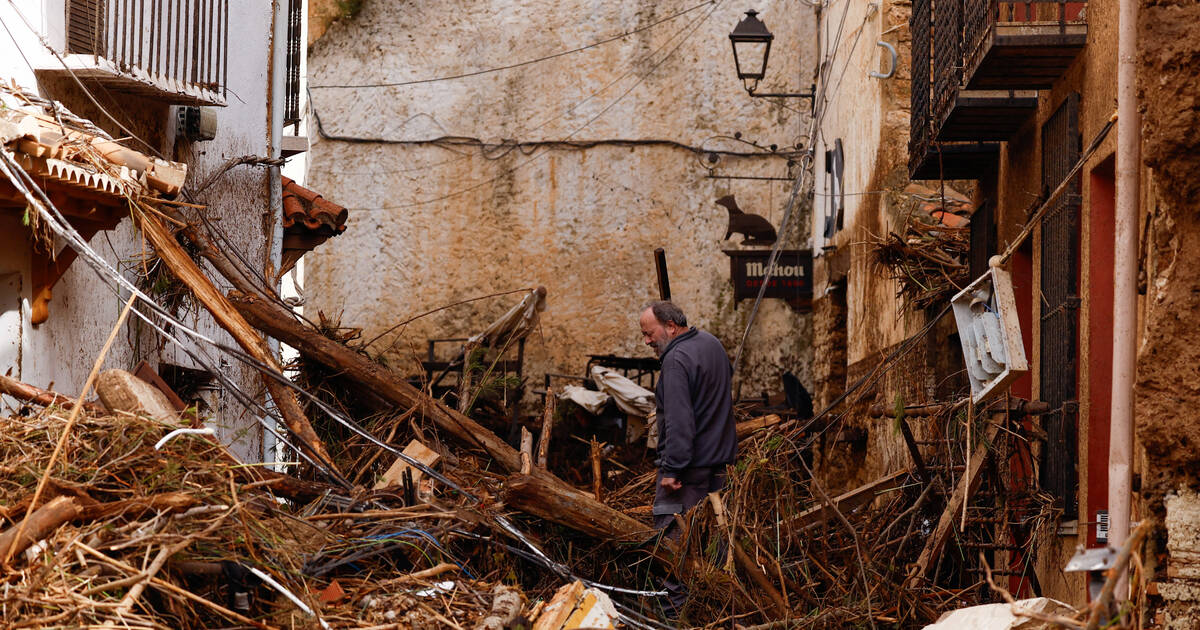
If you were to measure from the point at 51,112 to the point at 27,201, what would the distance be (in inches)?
23.2

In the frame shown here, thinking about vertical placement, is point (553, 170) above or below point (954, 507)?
above

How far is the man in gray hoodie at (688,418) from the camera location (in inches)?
285

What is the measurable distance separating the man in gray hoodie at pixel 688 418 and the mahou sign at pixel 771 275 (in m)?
9.50

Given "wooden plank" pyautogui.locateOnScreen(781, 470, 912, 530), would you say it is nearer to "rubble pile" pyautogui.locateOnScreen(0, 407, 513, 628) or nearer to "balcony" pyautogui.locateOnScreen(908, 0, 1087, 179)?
"rubble pile" pyautogui.locateOnScreen(0, 407, 513, 628)

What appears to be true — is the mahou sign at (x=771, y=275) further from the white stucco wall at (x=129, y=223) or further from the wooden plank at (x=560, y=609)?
the wooden plank at (x=560, y=609)

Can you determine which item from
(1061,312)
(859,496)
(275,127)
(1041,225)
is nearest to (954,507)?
(859,496)

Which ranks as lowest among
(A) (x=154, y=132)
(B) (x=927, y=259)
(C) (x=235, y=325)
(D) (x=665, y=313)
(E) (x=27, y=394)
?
(E) (x=27, y=394)

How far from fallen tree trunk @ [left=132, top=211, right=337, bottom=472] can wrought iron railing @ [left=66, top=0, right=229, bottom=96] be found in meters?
1.00

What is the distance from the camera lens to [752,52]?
56.9 ft

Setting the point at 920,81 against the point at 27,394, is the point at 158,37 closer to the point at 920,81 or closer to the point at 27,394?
the point at 27,394

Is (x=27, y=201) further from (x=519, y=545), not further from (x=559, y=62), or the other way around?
(x=559, y=62)

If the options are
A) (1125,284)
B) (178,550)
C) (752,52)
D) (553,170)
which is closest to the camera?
(178,550)

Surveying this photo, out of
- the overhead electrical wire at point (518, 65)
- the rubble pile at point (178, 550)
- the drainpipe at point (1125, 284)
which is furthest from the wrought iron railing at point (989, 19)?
the overhead electrical wire at point (518, 65)

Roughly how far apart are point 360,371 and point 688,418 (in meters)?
2.88
